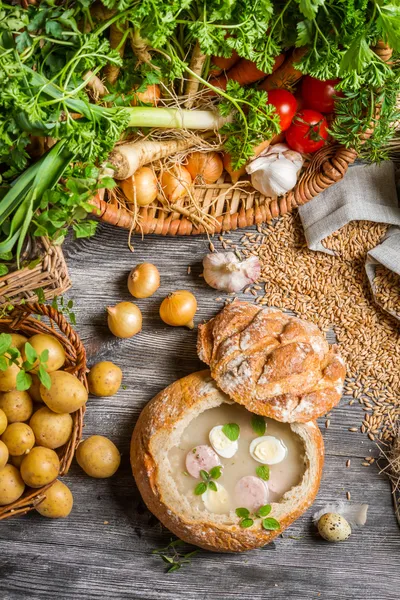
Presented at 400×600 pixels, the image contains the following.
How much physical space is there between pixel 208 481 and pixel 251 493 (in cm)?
14

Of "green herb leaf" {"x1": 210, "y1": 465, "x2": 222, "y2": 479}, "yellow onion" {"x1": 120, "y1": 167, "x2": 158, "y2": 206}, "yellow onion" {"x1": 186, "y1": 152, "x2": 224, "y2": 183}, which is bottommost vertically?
"green herb leaf" {"x1": 210, "y1": 465, "x2": 222, "y2": 479}

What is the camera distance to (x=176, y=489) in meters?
2.01

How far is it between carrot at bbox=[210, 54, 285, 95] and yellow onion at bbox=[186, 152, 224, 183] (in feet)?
0.69

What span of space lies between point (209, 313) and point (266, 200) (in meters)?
0.46

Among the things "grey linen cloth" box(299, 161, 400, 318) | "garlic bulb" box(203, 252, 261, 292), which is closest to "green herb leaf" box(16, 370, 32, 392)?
"garlic bulb" box(203, 252, 261, 292)

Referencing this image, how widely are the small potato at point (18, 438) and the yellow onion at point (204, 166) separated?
101 centimetres

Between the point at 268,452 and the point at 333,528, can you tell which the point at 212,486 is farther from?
the point at 333,528

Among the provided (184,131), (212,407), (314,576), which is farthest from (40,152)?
(314,576)

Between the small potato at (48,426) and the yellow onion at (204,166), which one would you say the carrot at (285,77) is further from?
the small potato at (48,426)

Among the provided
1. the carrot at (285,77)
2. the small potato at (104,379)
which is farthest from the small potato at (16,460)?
the carrot at (285,77)

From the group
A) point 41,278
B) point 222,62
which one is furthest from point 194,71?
point 41,278

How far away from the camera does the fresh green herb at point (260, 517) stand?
6.49ft

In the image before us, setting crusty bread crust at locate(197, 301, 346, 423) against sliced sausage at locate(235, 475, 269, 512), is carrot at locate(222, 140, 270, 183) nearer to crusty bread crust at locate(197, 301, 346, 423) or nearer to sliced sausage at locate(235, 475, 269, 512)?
crusty bread crust at locate(197, 301, 346, 423)

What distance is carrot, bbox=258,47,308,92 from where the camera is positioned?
6.71 ft
